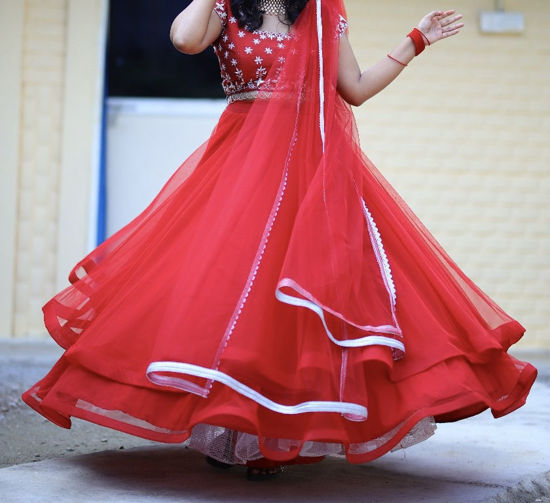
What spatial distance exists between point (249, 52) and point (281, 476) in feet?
4.21

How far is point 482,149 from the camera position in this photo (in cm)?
788

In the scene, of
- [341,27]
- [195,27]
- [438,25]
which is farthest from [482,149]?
[195,27]

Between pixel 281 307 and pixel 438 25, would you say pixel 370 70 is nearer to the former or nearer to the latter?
pixel 438 25

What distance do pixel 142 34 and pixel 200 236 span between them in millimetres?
5084

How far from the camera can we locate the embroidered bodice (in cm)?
318

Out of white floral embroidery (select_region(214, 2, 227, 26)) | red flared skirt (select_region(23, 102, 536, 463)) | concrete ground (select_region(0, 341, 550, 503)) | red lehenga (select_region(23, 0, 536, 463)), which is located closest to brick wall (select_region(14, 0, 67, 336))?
concrete ground (select_region(0, 341, 550, 503))

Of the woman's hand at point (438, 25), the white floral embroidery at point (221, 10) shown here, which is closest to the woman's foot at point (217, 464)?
the white floral embroidery at point (221, 10)

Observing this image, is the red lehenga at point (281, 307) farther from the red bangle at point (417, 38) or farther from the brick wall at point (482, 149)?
the brick wall at point (482, 149)

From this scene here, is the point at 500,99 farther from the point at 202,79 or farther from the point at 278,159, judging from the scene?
the point at 278,159

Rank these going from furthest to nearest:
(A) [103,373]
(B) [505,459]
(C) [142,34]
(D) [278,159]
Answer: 1. (C) [142,34]
2. (B) [505,459]
3. (D) [278,159]
4. (A) [103,373]

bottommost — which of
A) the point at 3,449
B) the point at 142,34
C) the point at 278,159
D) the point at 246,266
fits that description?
the point at 3,449

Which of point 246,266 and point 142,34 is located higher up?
point 142,34

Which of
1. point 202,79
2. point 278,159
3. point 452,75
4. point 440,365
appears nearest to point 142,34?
point 202,79

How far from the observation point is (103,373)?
9.36 feet
